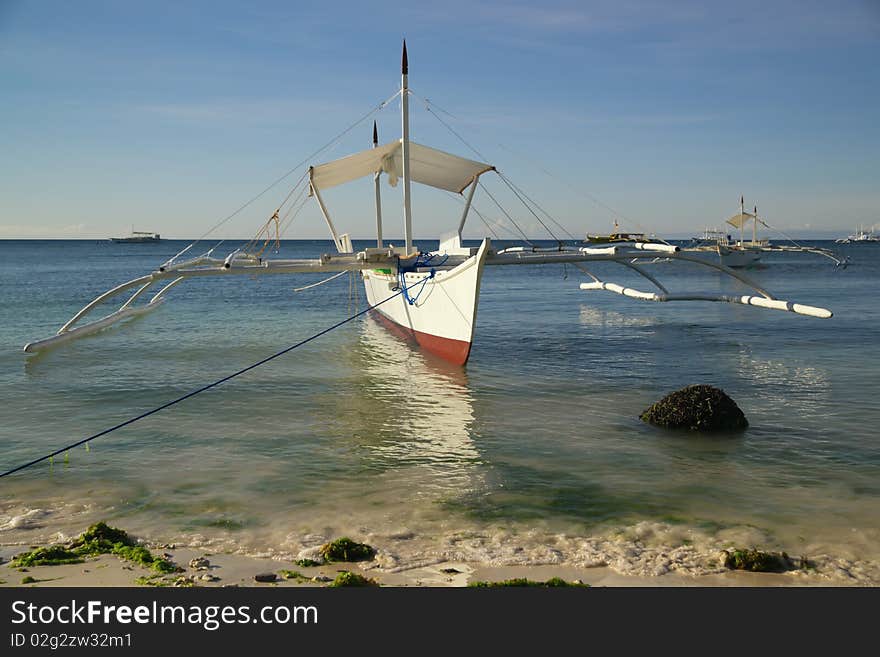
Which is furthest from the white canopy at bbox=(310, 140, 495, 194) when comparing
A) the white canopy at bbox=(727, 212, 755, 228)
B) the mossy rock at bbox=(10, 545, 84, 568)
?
the white canopy at bbox=(727, 212, 755, 228)

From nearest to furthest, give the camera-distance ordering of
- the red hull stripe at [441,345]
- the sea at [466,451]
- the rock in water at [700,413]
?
the sea at [466,451]
the rock in water at [700,413]
the red hull stripe at [441,345]

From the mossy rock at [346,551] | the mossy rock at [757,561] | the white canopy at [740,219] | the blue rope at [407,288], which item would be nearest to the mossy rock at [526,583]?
the mossy rock at [346,551]

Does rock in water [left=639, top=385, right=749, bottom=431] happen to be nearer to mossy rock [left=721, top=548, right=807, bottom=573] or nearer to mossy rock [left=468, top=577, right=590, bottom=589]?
mossy rock [left=721, top=548, right=807, bottom=573]

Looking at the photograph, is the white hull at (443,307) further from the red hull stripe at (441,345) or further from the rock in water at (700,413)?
the rock in water at (700,413)

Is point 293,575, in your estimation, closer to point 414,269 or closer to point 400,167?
point 414,269

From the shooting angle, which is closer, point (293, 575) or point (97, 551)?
point (293, 575)

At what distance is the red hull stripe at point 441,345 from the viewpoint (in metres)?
12.0

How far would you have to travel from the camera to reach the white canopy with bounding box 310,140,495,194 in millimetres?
14555

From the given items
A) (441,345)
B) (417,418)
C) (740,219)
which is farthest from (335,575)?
(740,219)

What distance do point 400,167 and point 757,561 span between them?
12319 mm

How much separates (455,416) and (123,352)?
8.59 meters

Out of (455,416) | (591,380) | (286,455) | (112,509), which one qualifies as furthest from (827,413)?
(112,509)

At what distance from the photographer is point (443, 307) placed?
1248 centimetres

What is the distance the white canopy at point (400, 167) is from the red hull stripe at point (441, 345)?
3499 mm
